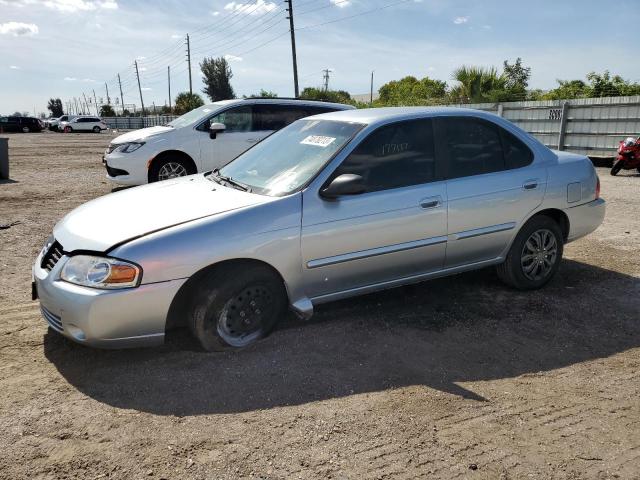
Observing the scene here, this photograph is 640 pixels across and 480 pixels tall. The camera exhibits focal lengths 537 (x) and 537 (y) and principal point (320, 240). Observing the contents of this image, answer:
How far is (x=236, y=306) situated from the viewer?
11.9 feet

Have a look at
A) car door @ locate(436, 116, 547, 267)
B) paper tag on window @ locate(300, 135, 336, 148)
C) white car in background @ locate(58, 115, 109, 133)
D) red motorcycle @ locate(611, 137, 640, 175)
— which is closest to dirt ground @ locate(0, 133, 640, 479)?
car door @ locate(436, 116, 547, 267)

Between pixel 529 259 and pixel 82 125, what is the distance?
165 ft

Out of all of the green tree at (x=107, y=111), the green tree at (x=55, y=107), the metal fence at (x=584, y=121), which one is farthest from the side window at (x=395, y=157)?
the green tree at (x=55, y=107)

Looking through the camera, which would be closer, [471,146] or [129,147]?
[471,146]

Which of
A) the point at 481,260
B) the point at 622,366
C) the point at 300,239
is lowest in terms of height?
the point at 622,366

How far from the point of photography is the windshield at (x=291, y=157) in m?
3.94

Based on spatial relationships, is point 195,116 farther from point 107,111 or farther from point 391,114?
point 107,111

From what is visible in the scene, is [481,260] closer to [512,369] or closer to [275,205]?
[512,369]

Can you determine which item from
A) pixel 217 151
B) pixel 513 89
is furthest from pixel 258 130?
pixel 513 89

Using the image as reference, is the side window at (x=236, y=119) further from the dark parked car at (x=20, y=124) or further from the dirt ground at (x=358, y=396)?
the dark parked car at (x=20, y=124)

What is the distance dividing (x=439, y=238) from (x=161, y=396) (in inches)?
93.2

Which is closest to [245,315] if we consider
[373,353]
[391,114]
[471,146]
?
[373,353]

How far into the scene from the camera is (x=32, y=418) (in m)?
2.92

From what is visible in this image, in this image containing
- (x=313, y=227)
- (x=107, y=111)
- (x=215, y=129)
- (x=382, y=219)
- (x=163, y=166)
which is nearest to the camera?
(x=313, y=227)
